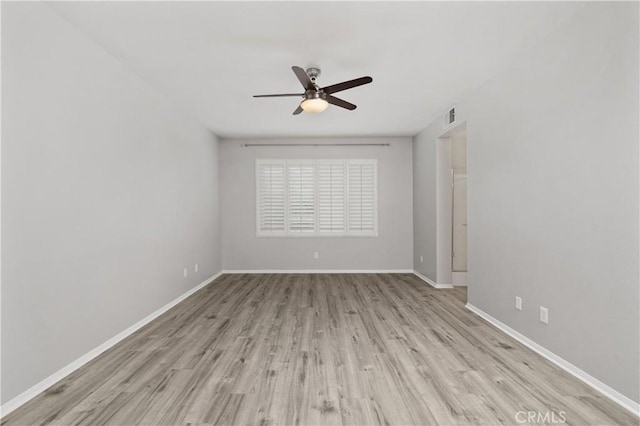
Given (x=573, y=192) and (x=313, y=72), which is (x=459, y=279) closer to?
(x=573, y=192)

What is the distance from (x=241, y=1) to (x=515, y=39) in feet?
7.36

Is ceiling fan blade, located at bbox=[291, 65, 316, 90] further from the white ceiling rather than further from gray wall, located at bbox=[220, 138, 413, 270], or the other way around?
gray wall, located at bbox=[220, 138, 413, 270]

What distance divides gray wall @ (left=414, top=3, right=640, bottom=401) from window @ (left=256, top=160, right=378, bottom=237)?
3.16 metres

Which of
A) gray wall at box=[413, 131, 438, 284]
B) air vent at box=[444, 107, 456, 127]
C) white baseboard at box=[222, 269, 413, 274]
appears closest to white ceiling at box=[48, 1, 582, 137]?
air vent at box=[444, 107, 456, 127]

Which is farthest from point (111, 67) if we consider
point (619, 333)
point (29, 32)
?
point (619, 333)

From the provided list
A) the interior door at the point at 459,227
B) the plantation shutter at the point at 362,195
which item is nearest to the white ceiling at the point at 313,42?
the interior door at the point at 459,227

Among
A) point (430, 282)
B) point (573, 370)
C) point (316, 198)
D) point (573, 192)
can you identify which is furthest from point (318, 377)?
point (316, 198)

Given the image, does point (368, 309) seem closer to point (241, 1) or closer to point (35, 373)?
point (35, 373)

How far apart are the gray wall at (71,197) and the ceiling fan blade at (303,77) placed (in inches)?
68.0

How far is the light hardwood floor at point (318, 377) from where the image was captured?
A: 6.52ft

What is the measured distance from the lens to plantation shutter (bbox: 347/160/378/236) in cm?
668

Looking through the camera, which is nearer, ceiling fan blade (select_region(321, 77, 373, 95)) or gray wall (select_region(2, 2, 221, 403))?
gray wall (select_region(2, 2, 221, 403))

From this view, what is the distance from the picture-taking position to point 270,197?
22.0ft

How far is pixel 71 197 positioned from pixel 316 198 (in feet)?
14.7
